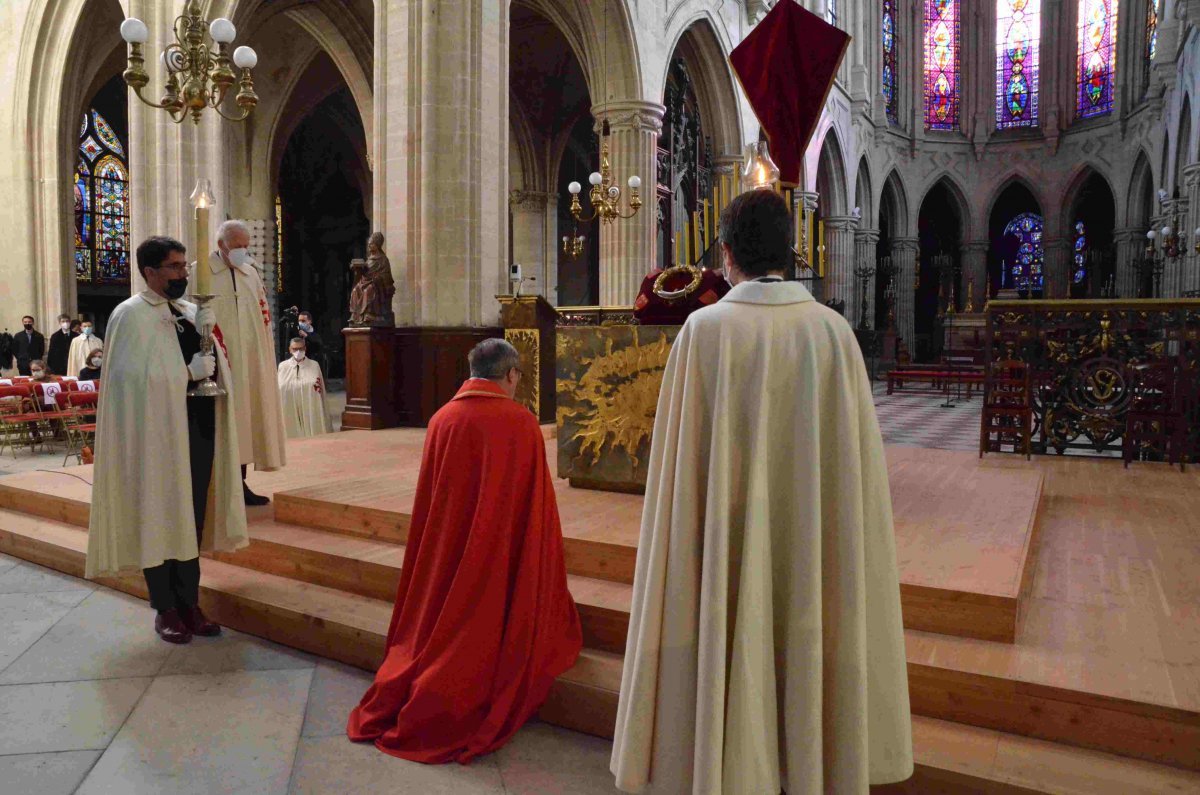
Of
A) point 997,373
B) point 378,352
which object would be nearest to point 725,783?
point 997,373

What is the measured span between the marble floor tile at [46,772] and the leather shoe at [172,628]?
38.5 inches

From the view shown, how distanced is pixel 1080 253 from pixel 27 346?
30.6m

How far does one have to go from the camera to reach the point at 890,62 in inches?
1146

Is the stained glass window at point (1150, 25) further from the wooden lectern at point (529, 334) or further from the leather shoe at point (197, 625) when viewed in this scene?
the leather shoe at point (197, 625)

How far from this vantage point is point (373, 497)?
4.68 metres

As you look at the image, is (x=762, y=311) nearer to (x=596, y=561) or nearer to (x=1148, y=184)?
(x=596, y=561)

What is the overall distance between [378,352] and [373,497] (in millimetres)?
4348

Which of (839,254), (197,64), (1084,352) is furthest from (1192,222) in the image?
(197,64)

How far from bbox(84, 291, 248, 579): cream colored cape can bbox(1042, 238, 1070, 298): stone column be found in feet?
99.1

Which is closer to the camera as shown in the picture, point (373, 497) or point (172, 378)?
point (172, 378)

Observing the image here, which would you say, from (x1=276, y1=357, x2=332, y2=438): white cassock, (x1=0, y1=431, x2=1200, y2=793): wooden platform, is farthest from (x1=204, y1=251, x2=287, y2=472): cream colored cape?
(x1=276, y1=357, x2=332, y2=438): white cassock

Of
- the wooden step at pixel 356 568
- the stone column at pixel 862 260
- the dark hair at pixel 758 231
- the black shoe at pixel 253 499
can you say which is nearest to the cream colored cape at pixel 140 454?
the wooden step at pixel 356 568

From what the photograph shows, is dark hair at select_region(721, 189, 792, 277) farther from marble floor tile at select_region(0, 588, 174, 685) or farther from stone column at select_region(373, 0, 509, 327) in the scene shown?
stone column at select_region(373, 0, 509, 327)

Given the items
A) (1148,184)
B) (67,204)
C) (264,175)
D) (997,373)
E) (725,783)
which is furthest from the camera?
(1148,184)
